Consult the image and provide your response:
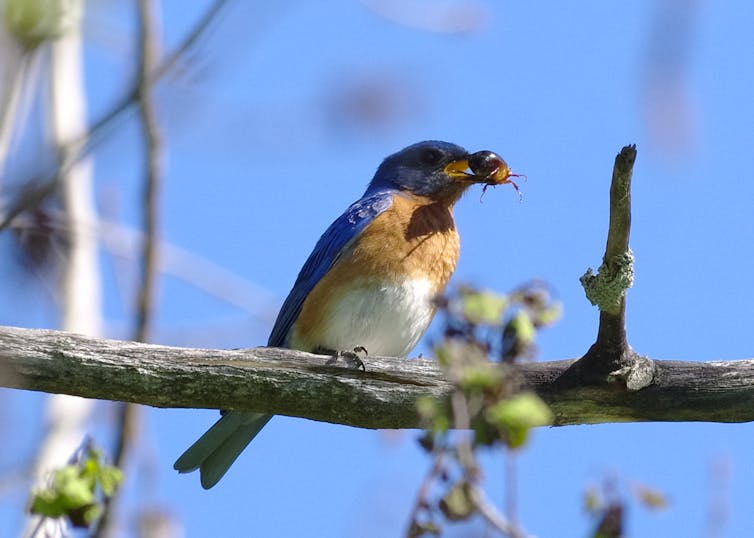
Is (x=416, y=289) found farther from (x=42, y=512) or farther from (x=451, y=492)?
(x=451, y=492)

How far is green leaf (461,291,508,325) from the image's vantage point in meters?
2.98

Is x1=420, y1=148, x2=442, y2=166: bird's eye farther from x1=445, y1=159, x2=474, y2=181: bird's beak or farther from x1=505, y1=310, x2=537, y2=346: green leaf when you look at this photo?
x1=505, y1=310, x2=537, y2=346: green leaf

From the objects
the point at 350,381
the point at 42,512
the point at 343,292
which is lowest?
the point at 42,512

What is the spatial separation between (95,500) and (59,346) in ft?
3.74

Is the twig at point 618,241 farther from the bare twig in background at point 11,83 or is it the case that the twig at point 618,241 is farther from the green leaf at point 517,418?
the bare twig in background at point 11,83

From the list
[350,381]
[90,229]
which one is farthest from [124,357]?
[90,229]

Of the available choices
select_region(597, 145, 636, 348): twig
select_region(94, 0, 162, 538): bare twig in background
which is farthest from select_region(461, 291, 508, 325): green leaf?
select_region(94, 0, 162, 538): bare twig in background

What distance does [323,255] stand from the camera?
287 inches

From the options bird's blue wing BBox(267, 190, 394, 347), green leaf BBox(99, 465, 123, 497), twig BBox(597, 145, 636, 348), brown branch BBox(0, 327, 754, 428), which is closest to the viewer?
green leaf BBox(99, 465, 123, 497)

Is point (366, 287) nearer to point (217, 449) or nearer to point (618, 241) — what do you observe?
point (217, 449)

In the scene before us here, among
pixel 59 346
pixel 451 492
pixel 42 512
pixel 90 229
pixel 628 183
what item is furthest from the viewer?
pixel 90 229

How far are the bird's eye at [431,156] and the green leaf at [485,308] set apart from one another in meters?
5.08

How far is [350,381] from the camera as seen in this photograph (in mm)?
5258

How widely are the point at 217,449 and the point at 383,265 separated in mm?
1430
